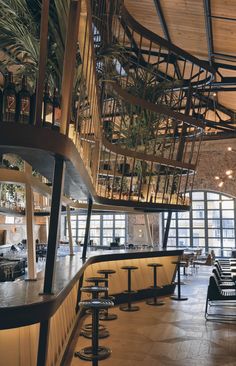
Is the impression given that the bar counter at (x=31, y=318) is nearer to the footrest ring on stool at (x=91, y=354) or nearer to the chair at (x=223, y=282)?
the footrest ring on stool at (x=91, y=354)

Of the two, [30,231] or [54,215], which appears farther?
[30,231]

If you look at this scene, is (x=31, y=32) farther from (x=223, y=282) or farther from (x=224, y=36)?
(x=223, y=282)

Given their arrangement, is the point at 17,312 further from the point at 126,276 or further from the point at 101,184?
the point at 126,276

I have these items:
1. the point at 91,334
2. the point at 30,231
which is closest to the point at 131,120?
the point at 91,334

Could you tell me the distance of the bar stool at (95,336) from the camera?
3639 mm

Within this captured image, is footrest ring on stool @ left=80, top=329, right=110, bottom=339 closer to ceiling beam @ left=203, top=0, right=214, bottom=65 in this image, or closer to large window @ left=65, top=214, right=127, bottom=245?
ceiling beam @ left=203, top=0, right=214, bottom=65

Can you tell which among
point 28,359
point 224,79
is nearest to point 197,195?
point 224,79

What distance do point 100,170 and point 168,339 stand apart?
2.94 metres

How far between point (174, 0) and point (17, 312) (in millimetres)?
6214

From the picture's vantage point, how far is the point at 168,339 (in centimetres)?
488

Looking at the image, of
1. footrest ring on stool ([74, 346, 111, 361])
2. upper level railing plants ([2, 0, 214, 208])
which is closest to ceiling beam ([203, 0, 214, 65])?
upper level railing plants ([2, 0, 214, 208])

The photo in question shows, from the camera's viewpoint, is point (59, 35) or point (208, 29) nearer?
point (59, 35)

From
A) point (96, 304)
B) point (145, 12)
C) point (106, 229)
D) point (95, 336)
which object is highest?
point (145, 12)

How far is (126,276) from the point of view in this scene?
7.52 meters
